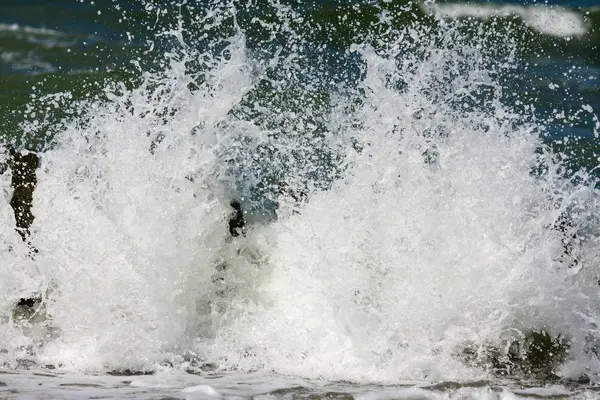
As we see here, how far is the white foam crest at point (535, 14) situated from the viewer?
15.9m

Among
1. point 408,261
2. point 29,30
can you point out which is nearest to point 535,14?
point 29,30

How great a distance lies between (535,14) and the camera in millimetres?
16281

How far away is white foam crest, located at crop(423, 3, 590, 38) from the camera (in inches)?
624

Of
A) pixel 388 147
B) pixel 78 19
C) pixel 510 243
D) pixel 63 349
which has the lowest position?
pixel 63 349

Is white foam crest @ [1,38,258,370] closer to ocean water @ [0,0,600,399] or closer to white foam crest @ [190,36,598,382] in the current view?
ocean water @ [0,0,600,399]

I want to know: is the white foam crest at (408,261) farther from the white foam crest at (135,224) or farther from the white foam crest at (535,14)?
the white foam crest at (535,14)

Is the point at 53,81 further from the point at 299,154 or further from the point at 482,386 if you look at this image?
the point at 482,386

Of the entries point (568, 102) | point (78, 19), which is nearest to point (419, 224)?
point (568, 102)

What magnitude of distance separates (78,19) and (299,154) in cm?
1015

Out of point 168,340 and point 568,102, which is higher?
point 568,102

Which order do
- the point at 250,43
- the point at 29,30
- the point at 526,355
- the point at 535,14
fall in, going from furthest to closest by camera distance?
1. the point at 29,30
2. the point at 535,14
3. the point at 250,43
4. the point at 526,355

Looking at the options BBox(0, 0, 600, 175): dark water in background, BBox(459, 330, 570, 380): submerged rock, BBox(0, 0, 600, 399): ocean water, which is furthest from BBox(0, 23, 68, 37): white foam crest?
BBox(459, 330, 570, 380): submerged rock

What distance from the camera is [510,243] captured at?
5574 millimetres

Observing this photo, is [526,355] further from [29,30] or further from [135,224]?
[29,30]
